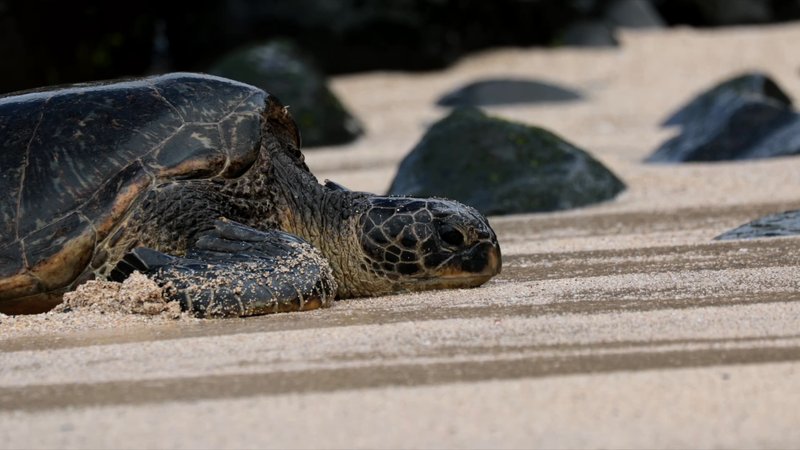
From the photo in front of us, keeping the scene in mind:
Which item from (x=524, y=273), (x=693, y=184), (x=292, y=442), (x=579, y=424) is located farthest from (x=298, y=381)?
(x=693, y=184)

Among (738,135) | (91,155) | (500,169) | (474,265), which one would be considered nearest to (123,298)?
(91,155)

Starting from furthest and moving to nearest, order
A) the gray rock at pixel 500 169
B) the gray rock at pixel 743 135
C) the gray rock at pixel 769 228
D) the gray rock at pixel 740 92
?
1. the gray rock at pixel 740 92
2. the gray rock at pixel 743 135
3. the gray rock at pixel 500 169
4. the gray rock at pixel 769 228

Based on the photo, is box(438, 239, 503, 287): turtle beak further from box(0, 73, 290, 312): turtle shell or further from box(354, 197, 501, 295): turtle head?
box(0, 73, 290, 312): turtle shell

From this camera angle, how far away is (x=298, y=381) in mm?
2963

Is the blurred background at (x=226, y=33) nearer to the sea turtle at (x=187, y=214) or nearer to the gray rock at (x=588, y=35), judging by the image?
the gray rock at (x=588, y=35)

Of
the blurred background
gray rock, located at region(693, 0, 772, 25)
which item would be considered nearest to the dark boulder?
the blurred background

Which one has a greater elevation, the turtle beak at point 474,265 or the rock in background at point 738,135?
the turtle beak at point 474,265

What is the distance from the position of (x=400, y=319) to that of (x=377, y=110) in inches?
384

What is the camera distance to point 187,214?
425cm

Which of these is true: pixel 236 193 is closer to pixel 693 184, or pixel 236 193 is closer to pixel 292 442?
pixel 292 442

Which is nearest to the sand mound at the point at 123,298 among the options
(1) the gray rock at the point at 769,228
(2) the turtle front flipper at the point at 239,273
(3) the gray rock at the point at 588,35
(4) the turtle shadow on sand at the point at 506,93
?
(2) the turtle front flipper at the point at 239,273

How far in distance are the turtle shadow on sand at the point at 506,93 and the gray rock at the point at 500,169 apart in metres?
5.97

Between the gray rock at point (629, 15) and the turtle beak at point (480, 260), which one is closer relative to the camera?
the turtle beak at point (480, 260)

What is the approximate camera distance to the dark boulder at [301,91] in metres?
10.5
